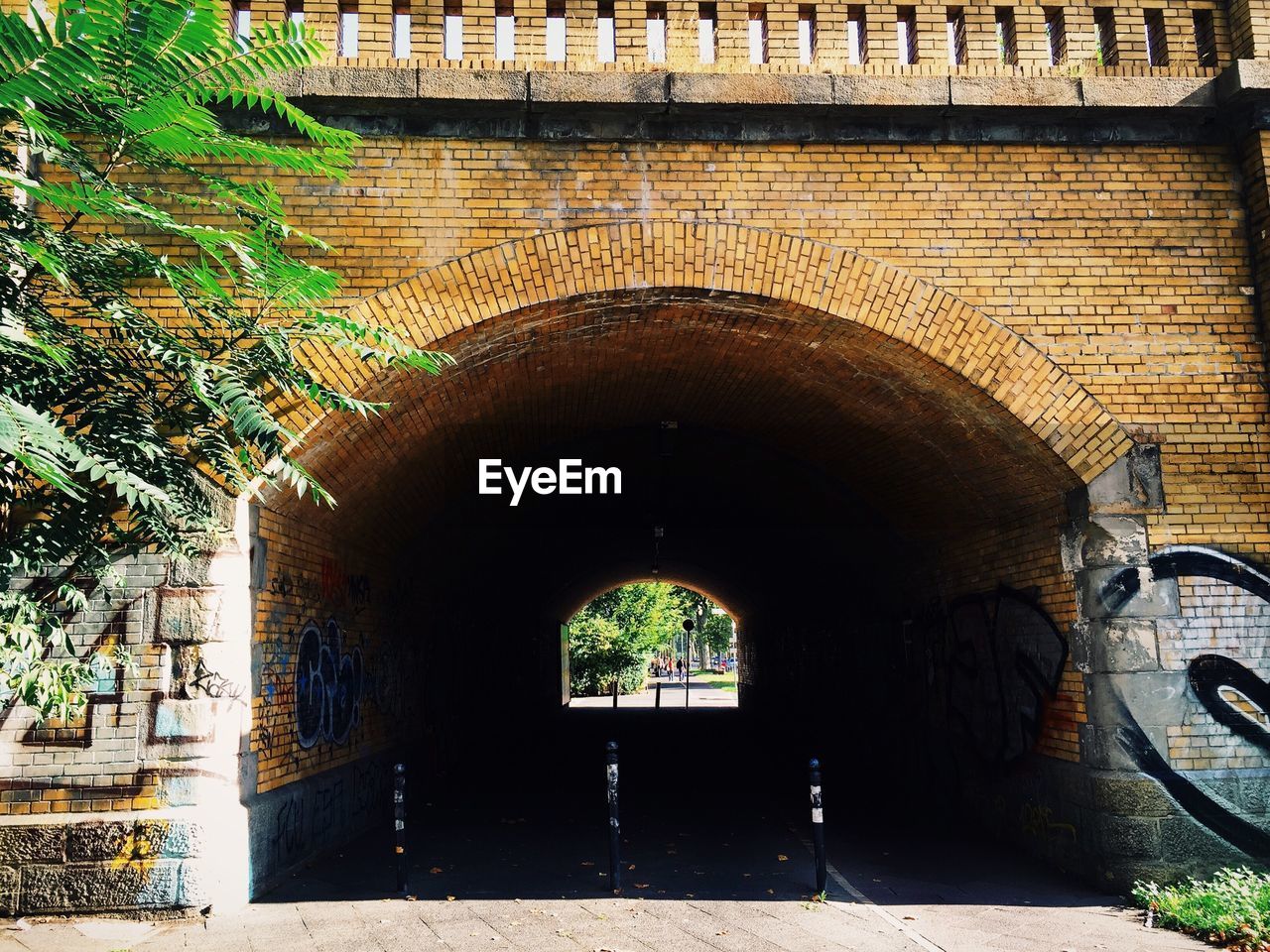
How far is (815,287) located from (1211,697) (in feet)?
14.5

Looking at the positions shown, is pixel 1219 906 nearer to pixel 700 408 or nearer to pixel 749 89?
pixel 700 408

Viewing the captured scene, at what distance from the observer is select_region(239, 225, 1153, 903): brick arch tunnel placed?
7754 millimetres

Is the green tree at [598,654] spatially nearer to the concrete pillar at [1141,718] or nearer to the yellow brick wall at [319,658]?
the yellow brick wall at [319,658]

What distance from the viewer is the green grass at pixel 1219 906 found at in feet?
20.9

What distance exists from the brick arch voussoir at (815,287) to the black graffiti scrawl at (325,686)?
3.74 meters

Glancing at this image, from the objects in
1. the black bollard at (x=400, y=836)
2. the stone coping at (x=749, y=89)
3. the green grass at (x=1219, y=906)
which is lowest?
the green grass at (x=1219, y=906)

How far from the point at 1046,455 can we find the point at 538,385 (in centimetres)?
477

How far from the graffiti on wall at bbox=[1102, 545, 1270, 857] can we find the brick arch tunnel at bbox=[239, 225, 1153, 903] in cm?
53

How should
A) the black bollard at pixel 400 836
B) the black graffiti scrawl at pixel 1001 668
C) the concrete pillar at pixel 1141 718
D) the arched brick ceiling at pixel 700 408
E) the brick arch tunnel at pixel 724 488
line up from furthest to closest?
1. the black graffiti scrawl at pixel 1001 668
2. the arched brick ceiling at pixel 700 408
3. the brick arch tunnel at pixel 724 488
4. the black bollard at pixel 400 836
5. the concrete pillar at pixel 1141 718

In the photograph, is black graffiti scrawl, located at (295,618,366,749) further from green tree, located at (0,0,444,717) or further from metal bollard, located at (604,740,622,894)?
metal bollard, located at (604,740,622,894)

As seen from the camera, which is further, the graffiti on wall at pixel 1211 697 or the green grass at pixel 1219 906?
the graffiti on wall at pixel 1211 697

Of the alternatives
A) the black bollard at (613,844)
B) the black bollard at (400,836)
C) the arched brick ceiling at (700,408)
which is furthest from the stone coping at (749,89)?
the black bollard at (400,836)

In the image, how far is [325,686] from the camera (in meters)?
9.41

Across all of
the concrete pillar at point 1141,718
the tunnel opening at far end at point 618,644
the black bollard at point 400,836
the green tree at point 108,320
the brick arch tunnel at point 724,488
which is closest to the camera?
the green tree at point 108,320
